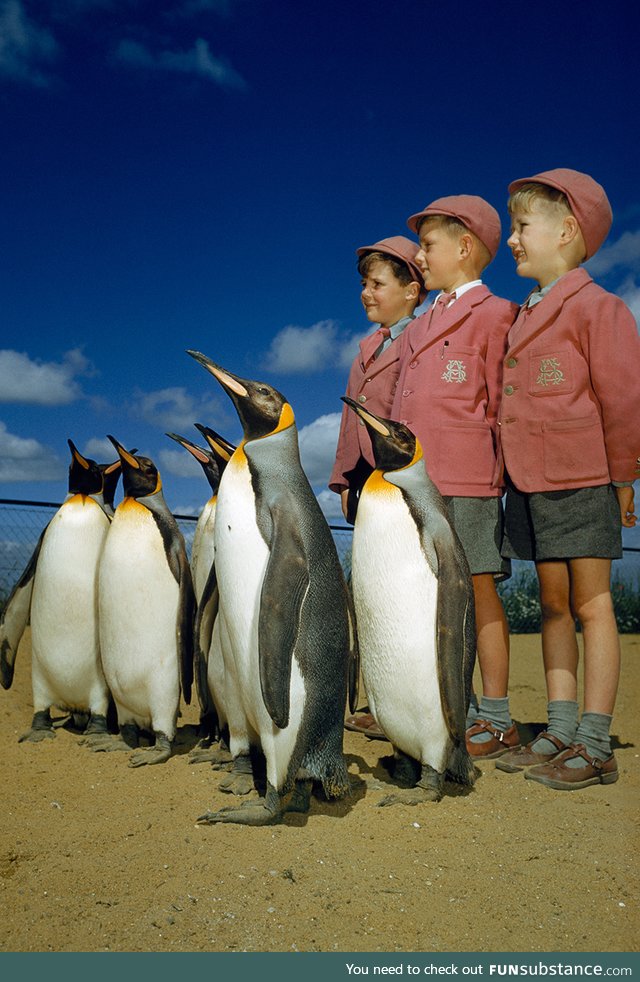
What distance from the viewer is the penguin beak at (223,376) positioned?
281 cm

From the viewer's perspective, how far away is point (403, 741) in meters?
2.91

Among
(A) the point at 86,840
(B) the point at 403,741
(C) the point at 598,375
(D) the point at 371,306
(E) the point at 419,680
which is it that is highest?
(D) the point at 371,306

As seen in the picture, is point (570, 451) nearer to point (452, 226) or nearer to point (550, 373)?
point (550, 373)

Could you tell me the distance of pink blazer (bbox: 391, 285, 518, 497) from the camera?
11.3ft

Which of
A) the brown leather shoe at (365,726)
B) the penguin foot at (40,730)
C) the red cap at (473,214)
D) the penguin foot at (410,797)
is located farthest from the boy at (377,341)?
the penguin foot at (40,730)

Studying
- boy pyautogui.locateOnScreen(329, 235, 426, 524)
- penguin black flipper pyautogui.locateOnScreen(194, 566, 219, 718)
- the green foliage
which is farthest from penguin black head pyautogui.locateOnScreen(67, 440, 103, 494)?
the green foliage

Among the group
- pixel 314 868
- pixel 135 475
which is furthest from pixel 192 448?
pixel 314 868

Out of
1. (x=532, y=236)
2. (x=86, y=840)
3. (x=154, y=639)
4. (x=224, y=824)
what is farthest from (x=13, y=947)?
(x=532, y=236)

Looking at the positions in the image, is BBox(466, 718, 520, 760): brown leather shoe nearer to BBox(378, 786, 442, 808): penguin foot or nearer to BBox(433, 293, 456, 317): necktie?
BBox(378, 786, 442, 808): penguin foot

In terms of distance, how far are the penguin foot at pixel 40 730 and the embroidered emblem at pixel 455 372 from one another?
244 cm

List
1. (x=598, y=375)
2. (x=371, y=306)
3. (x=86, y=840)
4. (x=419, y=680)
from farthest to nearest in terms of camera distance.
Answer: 1. (x=371, y=306)
2. (x=598, y=375)
3. (x=419, y=680)
4. (x=86, y=840)
